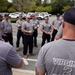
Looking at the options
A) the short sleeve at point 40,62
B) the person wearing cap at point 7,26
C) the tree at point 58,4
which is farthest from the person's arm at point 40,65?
the tree at point 58,4

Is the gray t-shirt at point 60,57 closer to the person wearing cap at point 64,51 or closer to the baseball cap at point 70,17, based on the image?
the person wearing cap at point 64,51

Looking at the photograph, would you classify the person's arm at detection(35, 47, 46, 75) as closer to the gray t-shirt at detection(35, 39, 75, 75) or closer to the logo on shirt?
→ the gray t-shirt at detection(35, 39, 75, 75)

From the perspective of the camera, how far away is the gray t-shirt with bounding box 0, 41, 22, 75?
2.71 metres

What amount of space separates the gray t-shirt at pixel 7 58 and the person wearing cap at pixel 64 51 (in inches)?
22.4

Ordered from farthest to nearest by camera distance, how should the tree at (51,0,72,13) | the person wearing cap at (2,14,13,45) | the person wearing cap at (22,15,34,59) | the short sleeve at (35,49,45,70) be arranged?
the tree at (51,0,72,13) → the person wearing cap at (2,14,13,45) → the person wearing cap at (22,15,34,59) → the short sleeve at (35,49,45,70)

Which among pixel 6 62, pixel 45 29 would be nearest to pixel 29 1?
pixel 45 29

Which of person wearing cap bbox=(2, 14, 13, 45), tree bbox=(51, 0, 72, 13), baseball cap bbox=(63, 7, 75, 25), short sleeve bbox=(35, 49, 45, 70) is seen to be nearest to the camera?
baseball cap bbox=(63, 7, 75, 25)

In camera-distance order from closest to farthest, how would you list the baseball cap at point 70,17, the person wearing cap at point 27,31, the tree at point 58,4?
the baseball cap at point 70,17 < the person wearing cap at point 27,31 < the tree at point 58,4

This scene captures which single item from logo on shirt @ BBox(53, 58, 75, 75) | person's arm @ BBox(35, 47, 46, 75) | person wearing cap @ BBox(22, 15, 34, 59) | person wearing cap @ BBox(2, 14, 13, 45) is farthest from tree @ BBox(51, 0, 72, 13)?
logo on shirt @ BBox(53, 58, 75, 75)

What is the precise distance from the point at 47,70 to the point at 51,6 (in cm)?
6055

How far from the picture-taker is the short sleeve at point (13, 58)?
8.98 ft

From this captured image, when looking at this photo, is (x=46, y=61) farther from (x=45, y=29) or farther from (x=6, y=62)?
(x=45, y=29)

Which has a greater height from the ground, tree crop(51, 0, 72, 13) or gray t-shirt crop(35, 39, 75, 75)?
gray t-shirt crop(35, 39, 75, 75)

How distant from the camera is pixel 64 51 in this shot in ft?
7.39
